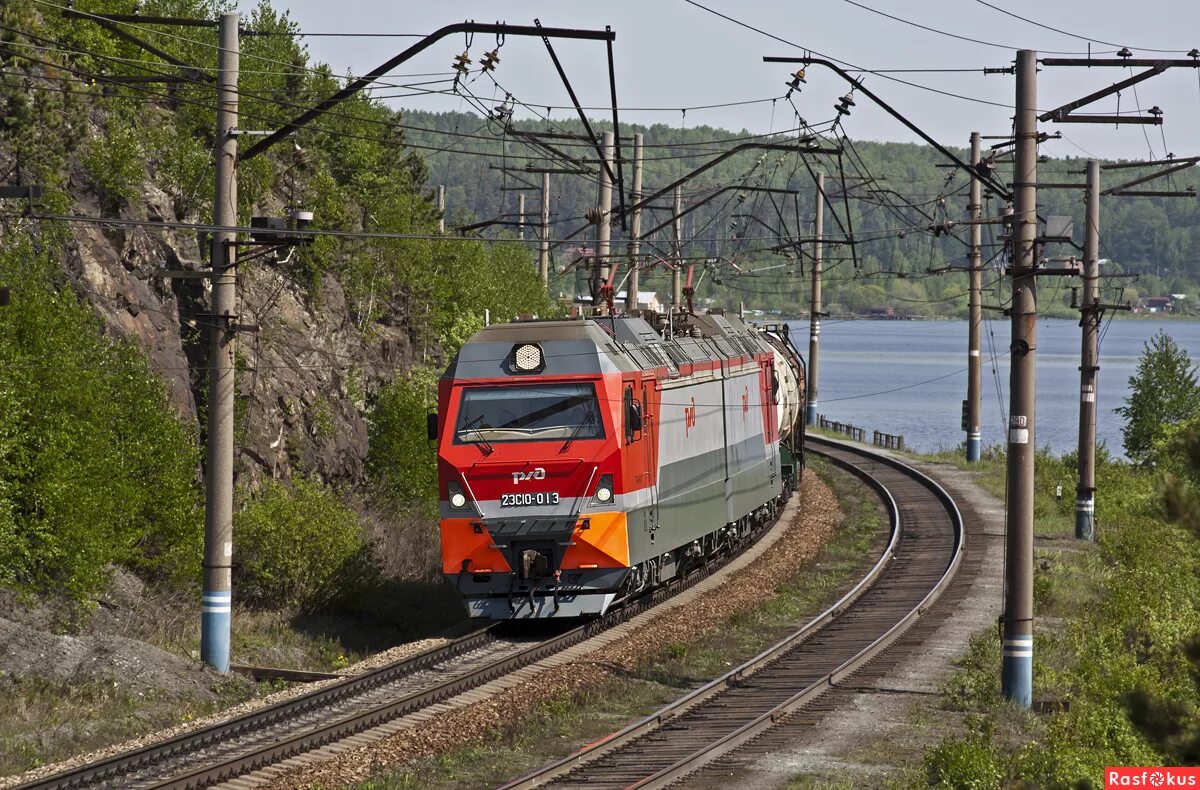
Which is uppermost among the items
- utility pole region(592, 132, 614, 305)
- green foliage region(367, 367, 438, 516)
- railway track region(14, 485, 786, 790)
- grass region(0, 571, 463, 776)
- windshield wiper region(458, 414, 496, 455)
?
utility pole region(592, 132, 614, 305)

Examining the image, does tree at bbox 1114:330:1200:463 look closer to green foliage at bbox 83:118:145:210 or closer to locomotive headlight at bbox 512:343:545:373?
green foliage at bbox 83:118:145:210

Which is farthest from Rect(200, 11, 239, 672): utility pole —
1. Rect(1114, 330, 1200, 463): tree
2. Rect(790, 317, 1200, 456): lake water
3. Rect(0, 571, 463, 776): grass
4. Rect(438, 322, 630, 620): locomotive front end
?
Rect(1114, 330, 1200, 463): tree

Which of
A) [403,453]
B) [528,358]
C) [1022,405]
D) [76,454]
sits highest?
[528,358]

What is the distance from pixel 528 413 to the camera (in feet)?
67.3

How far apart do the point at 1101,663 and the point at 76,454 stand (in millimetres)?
14850

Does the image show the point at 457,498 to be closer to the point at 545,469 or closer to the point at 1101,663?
the point at 545,469

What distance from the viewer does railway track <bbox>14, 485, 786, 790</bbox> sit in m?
14.0

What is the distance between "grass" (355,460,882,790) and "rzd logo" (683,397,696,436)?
10.4ft

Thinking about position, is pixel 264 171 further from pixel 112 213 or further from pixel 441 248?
pixel 441 248

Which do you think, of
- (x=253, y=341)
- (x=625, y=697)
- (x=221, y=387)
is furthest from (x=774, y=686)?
(x=253, y=341)

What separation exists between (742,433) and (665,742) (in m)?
13.3

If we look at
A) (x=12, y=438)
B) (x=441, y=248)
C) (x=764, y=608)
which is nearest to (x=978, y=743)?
(x=764, y=608)

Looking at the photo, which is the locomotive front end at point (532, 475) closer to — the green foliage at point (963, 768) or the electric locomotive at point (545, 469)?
the electric locomotive at point (545, 469)

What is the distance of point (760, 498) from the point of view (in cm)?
3167
